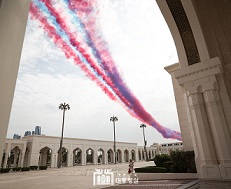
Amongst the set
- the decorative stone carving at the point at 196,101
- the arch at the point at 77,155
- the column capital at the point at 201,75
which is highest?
the column capital at the point at 201,75

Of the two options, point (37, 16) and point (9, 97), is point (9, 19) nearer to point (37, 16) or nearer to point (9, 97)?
point (9, 97)

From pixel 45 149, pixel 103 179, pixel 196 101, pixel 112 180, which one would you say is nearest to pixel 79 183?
pixel 103 179

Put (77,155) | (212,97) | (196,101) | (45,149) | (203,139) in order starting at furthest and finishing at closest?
(77,155), (45,149), (196,101), (212,97), (203,139)

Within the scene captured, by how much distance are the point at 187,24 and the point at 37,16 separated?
7.42 meters

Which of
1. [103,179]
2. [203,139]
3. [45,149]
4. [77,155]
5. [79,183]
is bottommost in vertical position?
[79,183]

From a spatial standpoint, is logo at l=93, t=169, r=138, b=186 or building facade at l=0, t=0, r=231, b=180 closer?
building facade at l=0, t=0, r=231, b=180

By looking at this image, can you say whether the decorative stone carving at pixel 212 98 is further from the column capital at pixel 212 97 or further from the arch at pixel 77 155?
the arch at pixel 77 155

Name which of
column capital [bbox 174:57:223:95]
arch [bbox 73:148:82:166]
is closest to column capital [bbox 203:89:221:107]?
column capital [bbox 174:57:223:95]

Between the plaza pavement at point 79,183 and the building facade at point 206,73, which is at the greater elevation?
the building facade at point 206,73

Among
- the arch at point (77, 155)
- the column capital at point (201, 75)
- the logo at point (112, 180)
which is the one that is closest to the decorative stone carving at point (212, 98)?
the column capital at point (201, 75)

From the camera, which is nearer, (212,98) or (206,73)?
(212,98)

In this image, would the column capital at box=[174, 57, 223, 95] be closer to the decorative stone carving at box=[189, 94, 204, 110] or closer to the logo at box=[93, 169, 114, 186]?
the decorative stone carving at box=[189, 94, 204, 110]

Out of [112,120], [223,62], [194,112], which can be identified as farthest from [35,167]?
[223,62]

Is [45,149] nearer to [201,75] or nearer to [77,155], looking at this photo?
[77,155]
